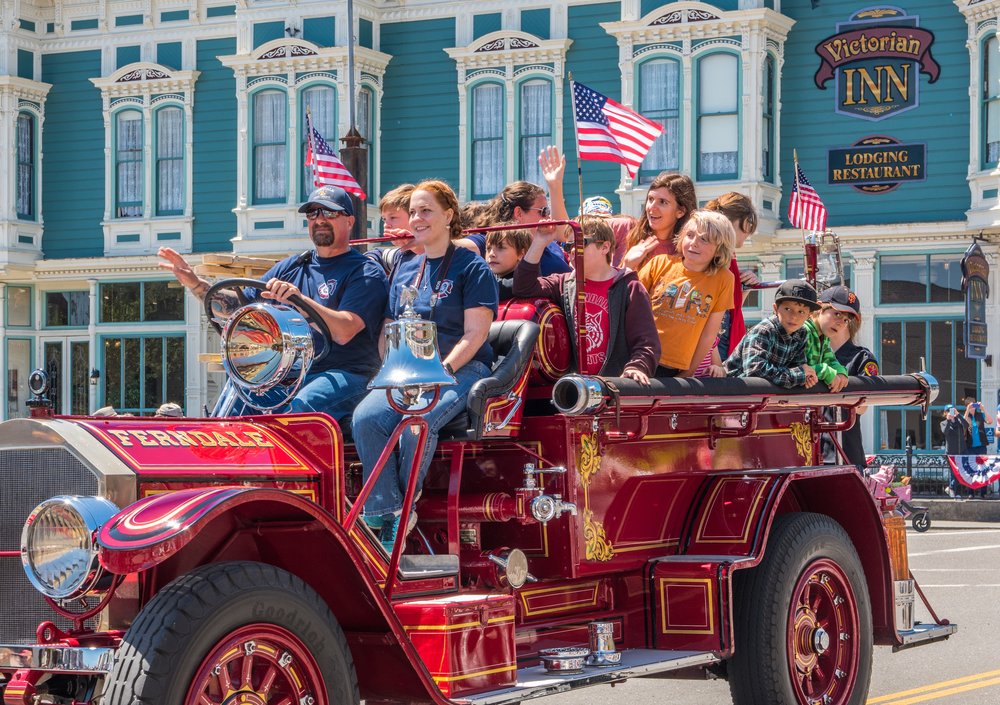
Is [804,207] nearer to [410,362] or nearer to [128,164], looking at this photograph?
[410,362]

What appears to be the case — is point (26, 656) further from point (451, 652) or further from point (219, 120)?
point (219, 120)

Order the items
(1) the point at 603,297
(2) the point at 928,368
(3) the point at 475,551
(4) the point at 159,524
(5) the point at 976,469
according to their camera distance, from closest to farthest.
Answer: (4) the point at 159,524, (3) the point at 475,551, (1) the point at 603,297, (5) the point at 976,469, (2) the point at 928,368

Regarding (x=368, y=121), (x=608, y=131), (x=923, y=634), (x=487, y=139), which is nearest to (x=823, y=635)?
(x=923, y=634)

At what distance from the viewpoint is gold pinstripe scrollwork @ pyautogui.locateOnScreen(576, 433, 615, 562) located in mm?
6496

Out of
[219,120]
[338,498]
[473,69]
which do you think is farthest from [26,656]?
[219,120]

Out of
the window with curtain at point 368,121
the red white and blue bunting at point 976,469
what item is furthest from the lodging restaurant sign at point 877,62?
the window with curtain at point 368,121

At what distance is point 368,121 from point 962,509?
13.5 metres

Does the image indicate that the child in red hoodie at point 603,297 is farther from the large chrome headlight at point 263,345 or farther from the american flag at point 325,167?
the american flag at point 325,167

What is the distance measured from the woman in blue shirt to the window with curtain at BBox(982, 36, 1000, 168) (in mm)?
21548

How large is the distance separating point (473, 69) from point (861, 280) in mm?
8212

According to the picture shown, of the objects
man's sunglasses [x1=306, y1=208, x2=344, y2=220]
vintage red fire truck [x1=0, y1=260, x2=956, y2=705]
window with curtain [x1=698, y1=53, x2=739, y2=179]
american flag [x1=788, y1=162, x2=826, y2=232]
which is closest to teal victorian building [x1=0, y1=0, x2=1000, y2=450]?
window with curtain [x1=698, y1=53, x2=739, y2=179]

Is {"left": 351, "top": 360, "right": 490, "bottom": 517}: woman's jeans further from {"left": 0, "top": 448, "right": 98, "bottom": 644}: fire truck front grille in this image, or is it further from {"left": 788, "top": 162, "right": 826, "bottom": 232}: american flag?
{"left": 788, "top": 162, "right": 826, "bottom": 232}: american flag

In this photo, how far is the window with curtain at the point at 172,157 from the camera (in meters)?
32.0

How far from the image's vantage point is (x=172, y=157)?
32062 mm
